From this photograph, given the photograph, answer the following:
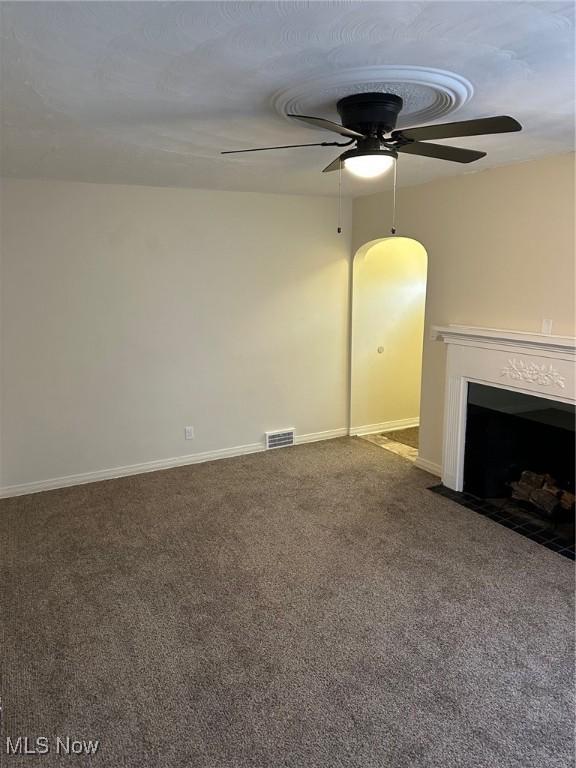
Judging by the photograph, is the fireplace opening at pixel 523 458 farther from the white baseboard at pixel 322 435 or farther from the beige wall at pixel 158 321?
the beige wall at pixel 158 321

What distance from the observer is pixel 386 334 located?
220 inches

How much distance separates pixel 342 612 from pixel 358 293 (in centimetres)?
345

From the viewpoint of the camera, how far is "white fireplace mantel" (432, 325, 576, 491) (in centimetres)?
323

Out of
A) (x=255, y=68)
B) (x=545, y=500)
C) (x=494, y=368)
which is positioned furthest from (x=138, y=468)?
(x=255, y=68)

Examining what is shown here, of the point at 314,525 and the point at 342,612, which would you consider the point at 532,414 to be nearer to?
the point at 314,525

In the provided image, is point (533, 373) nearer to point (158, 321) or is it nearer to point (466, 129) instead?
point (466, 129)

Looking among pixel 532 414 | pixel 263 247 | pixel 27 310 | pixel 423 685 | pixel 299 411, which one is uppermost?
pixel 263 247

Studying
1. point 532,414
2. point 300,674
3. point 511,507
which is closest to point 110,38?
point 300,674

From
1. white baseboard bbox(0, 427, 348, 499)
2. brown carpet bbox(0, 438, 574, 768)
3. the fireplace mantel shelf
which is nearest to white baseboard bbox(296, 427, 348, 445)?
white baseboard bbox(0, 427, 348, 499)

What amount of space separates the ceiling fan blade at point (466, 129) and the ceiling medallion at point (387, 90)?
149 millimetres

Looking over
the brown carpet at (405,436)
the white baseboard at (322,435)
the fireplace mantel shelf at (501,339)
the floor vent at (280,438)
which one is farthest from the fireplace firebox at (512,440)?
the floor vent at (280,438)

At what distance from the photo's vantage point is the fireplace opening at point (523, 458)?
134 inches

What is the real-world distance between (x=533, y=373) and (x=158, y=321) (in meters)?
3.00

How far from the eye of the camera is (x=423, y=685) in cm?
218
